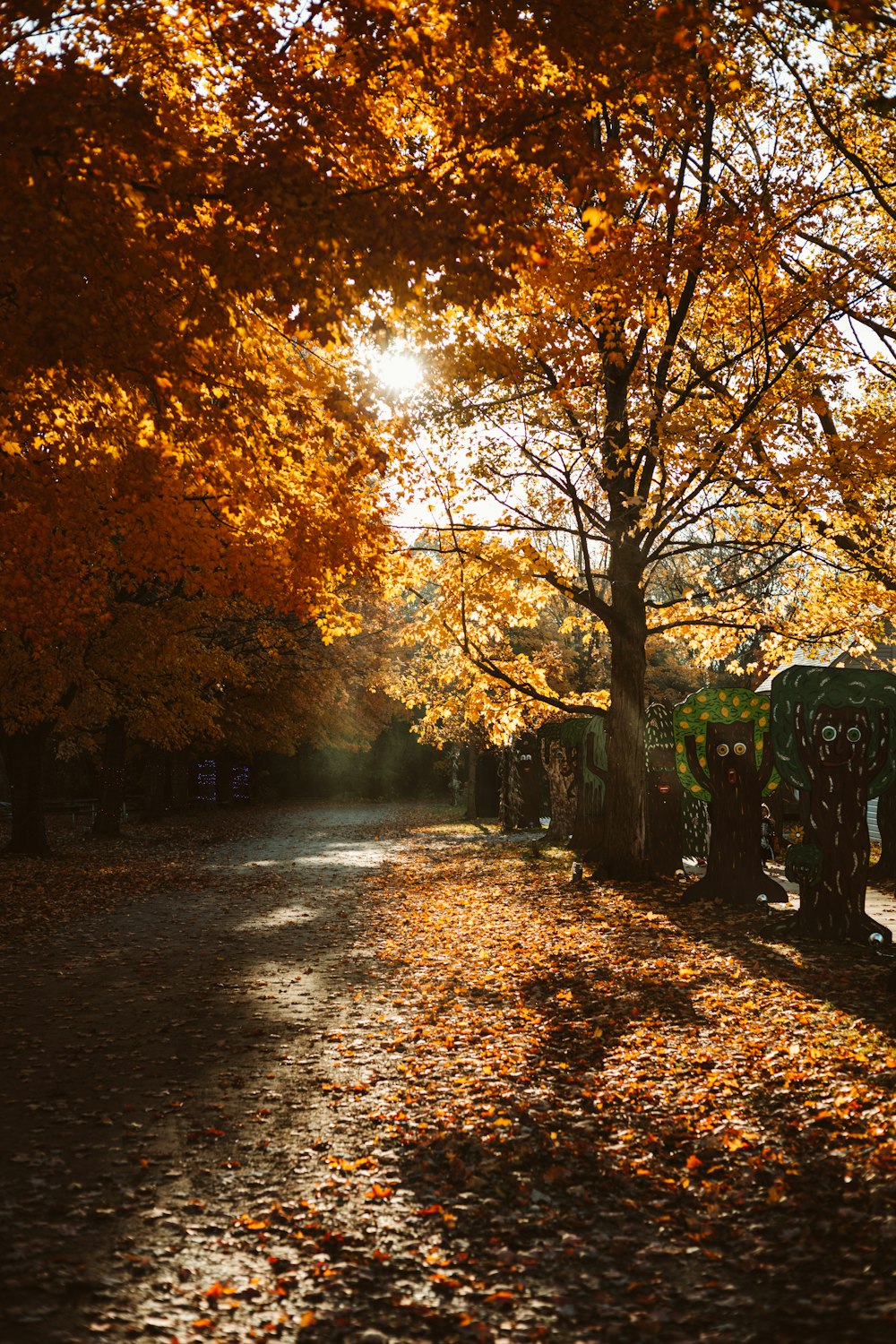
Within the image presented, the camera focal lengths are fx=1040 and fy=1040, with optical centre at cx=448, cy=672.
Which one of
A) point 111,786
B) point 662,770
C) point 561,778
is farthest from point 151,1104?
point 111,786

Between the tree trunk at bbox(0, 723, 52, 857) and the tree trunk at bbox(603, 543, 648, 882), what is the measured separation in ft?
39.9

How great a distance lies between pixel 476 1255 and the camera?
4.27 metres

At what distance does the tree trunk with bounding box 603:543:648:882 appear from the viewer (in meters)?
15.3

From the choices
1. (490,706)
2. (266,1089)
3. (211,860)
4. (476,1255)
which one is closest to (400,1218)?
(476,1255)

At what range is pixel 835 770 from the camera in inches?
404

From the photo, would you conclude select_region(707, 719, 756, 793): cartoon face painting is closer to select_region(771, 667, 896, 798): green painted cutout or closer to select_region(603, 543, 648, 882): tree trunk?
select_region(603, 543, 648, 882): tree trunk

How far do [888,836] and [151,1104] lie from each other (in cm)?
1280

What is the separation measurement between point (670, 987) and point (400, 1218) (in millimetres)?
4802

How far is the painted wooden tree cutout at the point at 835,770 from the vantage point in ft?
33.4

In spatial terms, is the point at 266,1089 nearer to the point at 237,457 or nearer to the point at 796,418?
the point at 237,457

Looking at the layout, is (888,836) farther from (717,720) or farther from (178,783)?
(178,783)

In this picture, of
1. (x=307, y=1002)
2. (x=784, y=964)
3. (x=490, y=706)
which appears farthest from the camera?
(x=490, y=706)

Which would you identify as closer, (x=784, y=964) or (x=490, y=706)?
(x=784, y=964)

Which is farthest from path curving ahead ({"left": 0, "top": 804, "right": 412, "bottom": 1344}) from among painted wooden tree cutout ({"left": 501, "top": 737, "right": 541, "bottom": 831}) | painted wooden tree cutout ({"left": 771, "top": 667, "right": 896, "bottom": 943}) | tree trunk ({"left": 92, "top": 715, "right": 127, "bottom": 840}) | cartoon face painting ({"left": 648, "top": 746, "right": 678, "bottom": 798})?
painted wooden tree cutout ({"left": 501, "top": 737, "right": 541, "bottom": 831})
